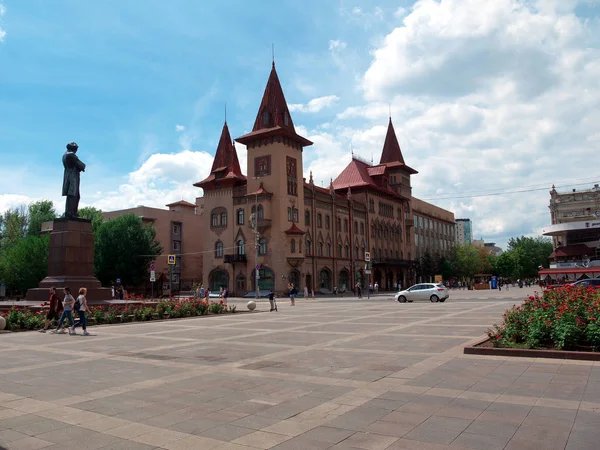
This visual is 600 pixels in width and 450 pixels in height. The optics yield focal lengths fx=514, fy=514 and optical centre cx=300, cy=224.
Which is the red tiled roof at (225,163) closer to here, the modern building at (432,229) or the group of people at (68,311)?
the modern building at (432,229)

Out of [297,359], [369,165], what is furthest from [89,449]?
[369,165]

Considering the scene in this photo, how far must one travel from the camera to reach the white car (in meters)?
38.1

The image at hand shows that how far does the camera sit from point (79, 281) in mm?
24641

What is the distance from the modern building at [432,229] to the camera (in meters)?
102

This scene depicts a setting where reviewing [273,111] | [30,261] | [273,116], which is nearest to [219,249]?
[273,116]

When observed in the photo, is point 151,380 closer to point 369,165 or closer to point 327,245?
point 327,245

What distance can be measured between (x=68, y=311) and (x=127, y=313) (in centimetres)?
522

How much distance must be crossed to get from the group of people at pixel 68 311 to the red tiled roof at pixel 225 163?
158ft

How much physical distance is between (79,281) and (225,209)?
42072 millimetres

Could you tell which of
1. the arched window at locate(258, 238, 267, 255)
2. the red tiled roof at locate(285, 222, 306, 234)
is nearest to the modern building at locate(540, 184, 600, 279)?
the red tiled roof at locate(285, 222, 306, 234)

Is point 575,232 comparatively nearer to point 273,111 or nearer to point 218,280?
point 273,111

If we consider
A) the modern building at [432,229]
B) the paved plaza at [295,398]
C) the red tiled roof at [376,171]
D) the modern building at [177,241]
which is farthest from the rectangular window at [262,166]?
the paved plaza at [295,398]

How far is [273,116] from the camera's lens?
213ft

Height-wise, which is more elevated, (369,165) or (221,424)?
(369,165)
